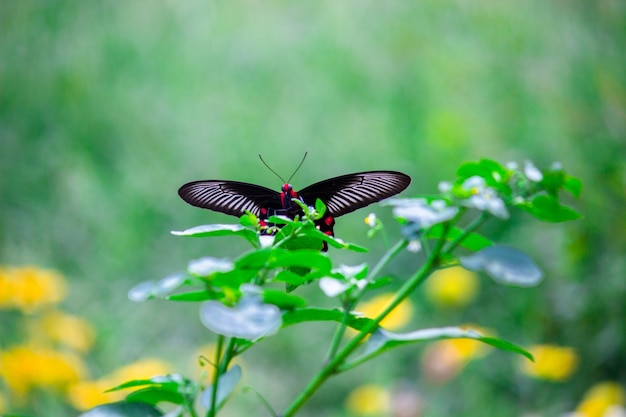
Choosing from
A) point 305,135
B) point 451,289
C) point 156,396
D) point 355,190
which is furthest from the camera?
point 305,135

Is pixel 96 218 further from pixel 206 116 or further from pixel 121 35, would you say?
pixel 121 35

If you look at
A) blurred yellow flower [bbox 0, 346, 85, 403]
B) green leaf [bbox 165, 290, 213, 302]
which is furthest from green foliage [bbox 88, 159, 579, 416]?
blurred yellow flower [bbox 0, 346, 85, 403]

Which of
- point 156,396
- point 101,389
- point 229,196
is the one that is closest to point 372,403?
point 101,389

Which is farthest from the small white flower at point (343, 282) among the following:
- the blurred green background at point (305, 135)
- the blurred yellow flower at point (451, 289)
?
the blurred yellow flower at point (451, 289)

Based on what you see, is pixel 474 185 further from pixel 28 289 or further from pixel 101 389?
pixel 28 289

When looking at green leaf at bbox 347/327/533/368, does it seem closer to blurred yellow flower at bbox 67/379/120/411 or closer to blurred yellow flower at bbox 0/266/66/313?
blurred yellow flower at bbox 67/379/120/411

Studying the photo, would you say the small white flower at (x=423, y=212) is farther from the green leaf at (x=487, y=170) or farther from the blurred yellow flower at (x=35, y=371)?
the blurred yellow flower at (x=35, y=371)
